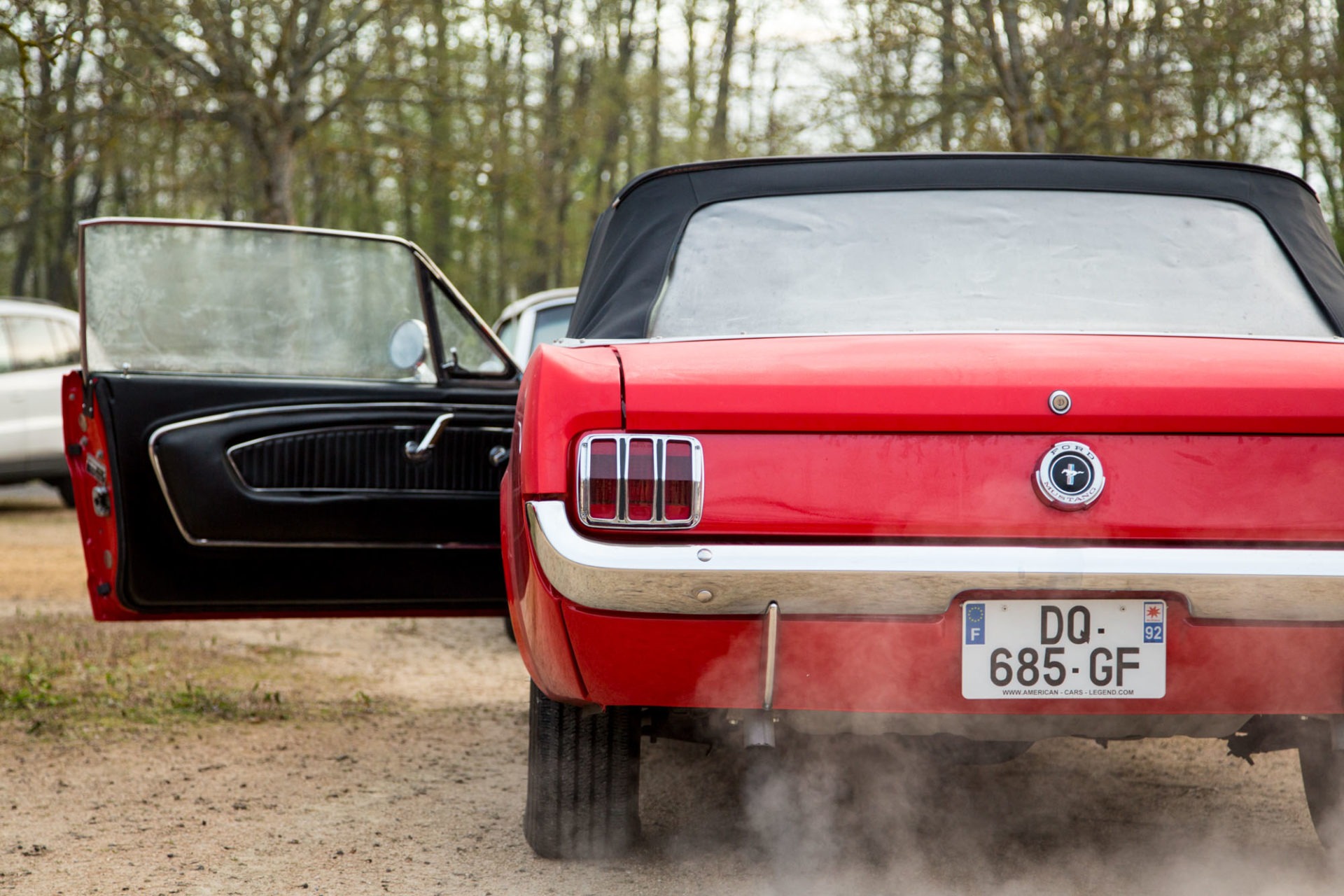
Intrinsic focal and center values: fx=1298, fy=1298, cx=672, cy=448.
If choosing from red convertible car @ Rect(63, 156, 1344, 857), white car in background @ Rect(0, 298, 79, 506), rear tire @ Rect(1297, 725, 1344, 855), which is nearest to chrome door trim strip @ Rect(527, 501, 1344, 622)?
red convertible car @ Rect(63, 156, 1344, 857)

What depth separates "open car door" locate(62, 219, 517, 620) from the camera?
152 inches

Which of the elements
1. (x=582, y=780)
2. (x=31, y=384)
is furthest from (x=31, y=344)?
(x=582, y=780)

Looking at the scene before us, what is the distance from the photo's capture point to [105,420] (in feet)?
12.5

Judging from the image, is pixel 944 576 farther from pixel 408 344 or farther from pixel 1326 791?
pixel 408 344

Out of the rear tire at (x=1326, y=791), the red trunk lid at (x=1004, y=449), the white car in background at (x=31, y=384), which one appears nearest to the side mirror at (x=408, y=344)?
the red trunk lid at (x=1004, y=449)

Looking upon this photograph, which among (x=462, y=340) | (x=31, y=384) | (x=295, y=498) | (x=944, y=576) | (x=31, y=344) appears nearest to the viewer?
(x=944, y=576)

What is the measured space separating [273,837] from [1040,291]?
92.9 inches

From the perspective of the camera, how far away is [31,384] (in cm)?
1115

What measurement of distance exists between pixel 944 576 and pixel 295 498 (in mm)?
2272

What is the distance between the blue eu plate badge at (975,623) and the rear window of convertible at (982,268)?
0.70 meters

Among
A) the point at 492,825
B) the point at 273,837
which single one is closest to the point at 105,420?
the point at 273,837

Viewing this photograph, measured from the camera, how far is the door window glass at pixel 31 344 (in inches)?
442

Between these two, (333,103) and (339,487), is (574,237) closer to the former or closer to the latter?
(333,103)

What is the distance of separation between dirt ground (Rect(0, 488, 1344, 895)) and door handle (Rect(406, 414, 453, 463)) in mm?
994
